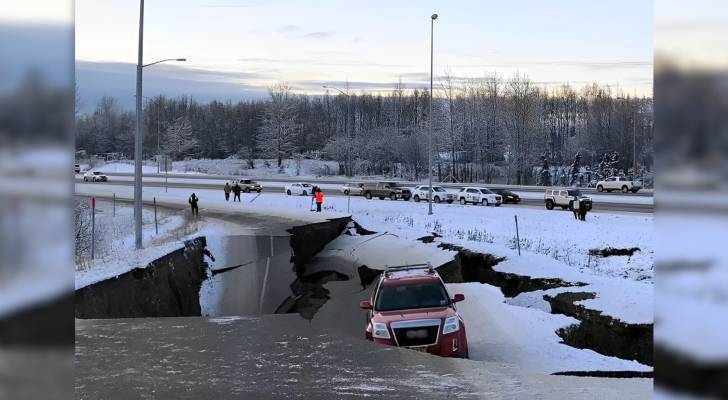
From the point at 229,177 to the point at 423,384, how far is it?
138ft

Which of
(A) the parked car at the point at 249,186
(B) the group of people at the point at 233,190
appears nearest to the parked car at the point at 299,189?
(A) the parked car at the point at 249,186

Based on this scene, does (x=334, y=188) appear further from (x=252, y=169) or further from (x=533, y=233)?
(x=533, y=233)

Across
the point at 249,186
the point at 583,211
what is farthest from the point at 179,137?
the point at 583,211

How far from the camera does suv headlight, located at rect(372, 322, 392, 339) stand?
11.2 m

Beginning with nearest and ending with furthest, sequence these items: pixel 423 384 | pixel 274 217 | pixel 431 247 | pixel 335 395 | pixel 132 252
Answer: pixel 335 395
pixel 423 384
pixel 132 252
pixel 431 247
pixel 274 217

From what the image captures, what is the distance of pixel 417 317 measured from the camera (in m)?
11.2

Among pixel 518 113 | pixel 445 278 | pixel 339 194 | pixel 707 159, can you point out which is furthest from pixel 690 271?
pixel 518 113

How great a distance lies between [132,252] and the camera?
20922mm

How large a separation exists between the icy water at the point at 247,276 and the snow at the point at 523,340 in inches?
314

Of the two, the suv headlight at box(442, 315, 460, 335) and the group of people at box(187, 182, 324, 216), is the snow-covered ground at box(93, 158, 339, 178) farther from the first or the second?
A: the suv headlight at box(442, 315, 460, 335)

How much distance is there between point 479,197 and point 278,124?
1429cm

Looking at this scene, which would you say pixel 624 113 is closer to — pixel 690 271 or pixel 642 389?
pixel 642 389

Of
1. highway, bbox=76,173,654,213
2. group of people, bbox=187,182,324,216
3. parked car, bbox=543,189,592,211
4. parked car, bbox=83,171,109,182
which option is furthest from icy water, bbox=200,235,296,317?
parked car, bbox=83,171,109,182

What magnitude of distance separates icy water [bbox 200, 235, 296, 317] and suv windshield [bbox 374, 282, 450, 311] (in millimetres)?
10157
